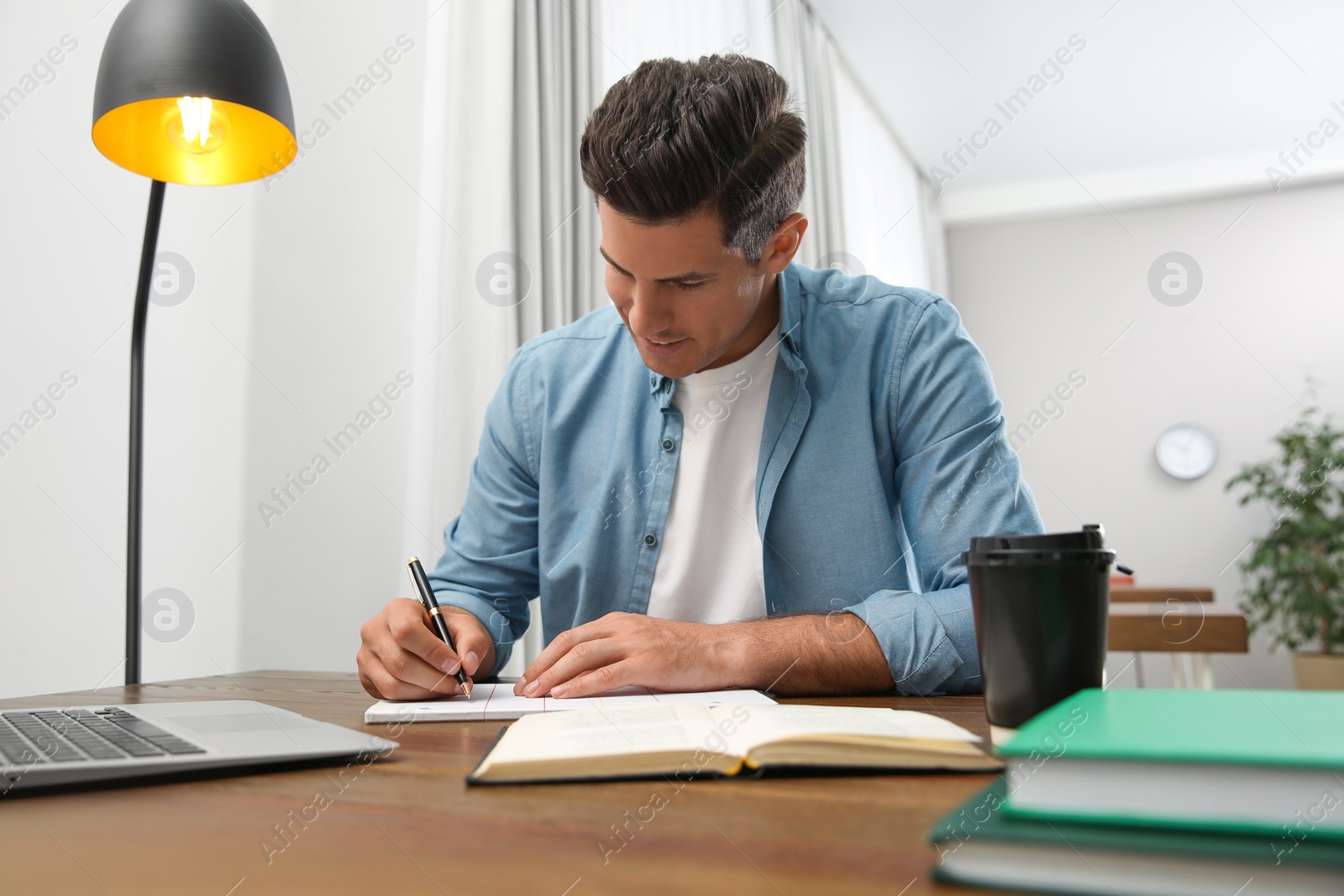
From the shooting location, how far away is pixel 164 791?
542mm

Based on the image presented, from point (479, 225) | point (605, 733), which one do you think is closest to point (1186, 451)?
point (479, 225)

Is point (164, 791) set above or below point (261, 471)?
below

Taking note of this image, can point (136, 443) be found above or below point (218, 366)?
below

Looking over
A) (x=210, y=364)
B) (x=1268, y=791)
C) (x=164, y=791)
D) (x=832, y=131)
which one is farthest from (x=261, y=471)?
(x=832, y=131)

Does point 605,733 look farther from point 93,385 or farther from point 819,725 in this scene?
point 93,385

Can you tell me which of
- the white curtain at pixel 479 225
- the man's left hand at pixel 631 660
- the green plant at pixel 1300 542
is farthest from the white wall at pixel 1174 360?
the man's left hand at pixel 631 660

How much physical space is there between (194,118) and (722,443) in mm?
838

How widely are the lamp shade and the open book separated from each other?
975mm

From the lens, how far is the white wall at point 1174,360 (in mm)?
5223

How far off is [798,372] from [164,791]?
936 millimetres

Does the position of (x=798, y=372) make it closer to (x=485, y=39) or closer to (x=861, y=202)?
(x=485, y=39)

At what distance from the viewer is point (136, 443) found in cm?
129

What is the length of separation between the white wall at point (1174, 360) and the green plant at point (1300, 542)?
0.17 m

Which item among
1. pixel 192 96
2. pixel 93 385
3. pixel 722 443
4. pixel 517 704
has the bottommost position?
pixel 517 704
